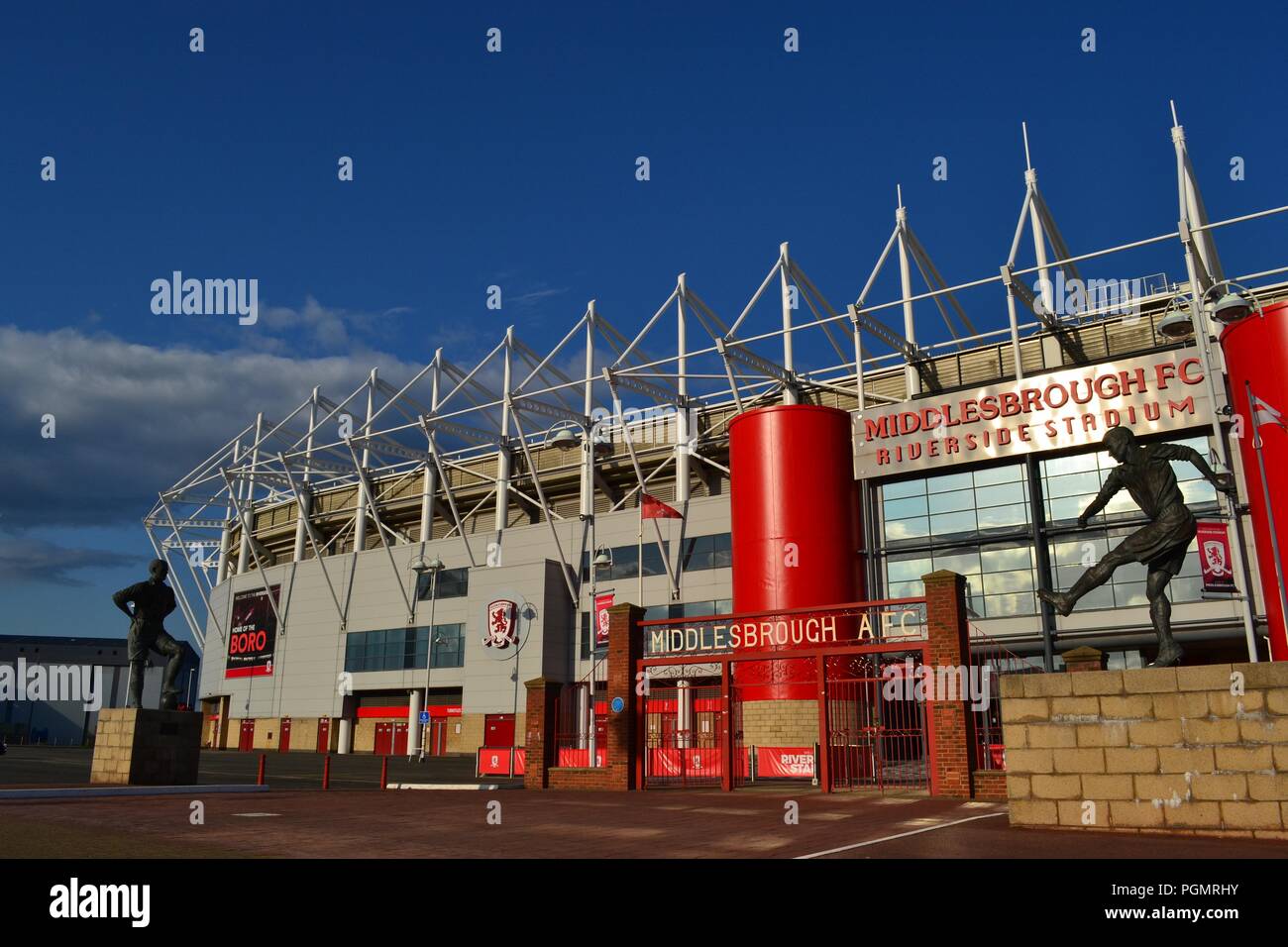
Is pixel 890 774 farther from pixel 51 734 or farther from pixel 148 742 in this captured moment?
pixel 51 734

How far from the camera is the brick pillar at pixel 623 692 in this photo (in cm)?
2342

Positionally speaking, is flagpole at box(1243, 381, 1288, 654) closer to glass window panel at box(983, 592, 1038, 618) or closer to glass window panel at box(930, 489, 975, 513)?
glass window panel at box(983, 592, 1038, 618)

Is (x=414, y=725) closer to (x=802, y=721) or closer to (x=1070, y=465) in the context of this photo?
(x=802, y=721)

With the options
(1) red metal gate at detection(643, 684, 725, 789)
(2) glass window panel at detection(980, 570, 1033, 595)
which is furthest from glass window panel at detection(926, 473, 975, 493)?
(1) red metal gate at detection(643, 684, 725, 789)

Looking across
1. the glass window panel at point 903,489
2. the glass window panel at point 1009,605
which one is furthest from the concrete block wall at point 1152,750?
the glass window panel at point 903,489

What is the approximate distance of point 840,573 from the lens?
37812mm

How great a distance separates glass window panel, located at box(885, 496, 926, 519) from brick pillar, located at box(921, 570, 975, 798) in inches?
772

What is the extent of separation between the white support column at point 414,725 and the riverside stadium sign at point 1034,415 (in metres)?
27.8

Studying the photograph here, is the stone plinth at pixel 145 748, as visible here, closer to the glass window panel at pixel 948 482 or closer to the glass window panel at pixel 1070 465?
the glass window panel at pixel 948 482

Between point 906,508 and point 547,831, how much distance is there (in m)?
29.7

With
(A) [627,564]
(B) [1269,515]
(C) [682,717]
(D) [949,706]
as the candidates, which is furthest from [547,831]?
(A) [627,564]

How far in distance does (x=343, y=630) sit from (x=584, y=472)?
67.0 feet
